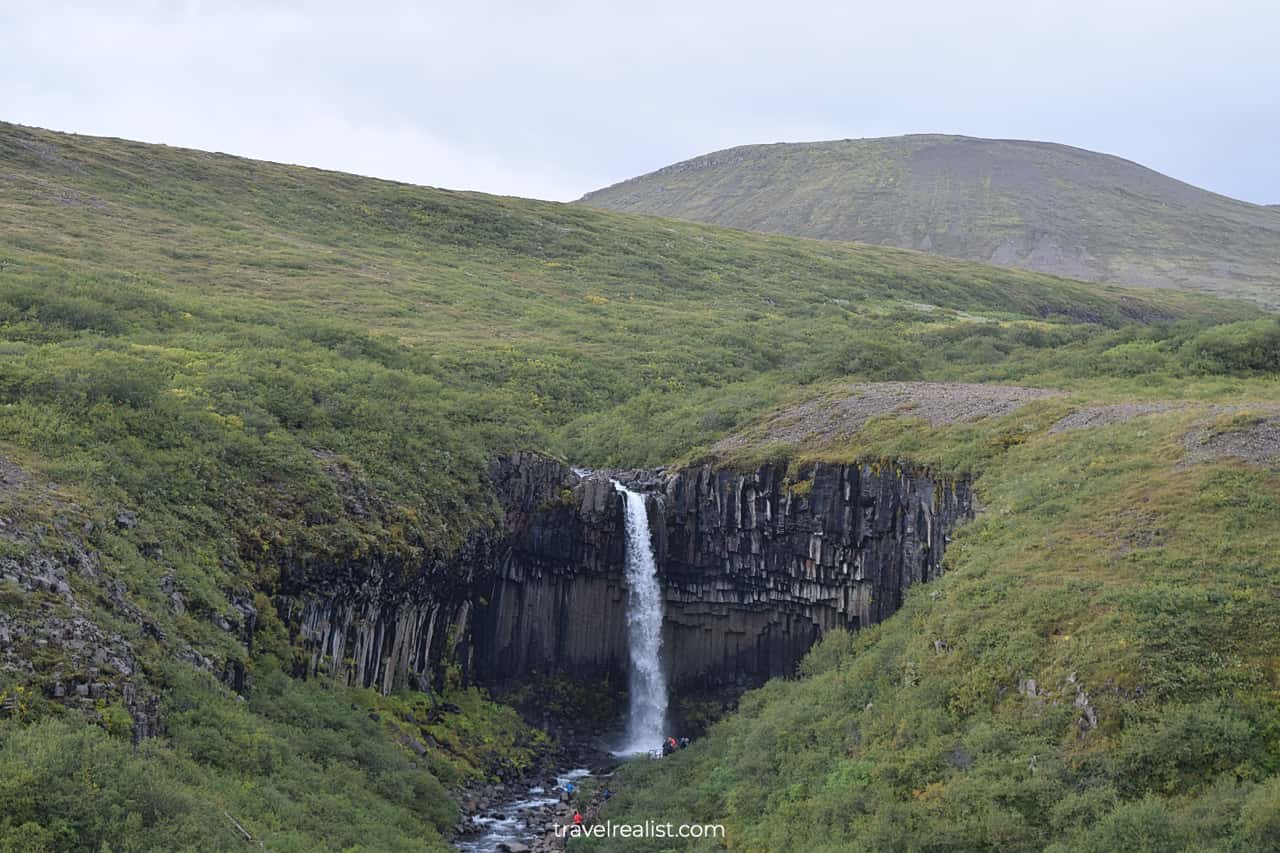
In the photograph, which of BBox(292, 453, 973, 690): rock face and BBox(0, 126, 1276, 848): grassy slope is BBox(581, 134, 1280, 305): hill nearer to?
BBox(0, 126, 1276, 848): grassy slope

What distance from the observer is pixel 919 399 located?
149 feet

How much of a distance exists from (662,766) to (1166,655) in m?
16.2

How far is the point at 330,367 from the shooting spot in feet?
160

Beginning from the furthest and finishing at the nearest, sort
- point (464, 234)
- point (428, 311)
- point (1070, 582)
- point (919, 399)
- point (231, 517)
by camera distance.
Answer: point (464, 234) → point (428, 311) → point (919, 399) → point (231, 517) → point (1070, 582)

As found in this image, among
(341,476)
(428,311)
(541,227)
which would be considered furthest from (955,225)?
(341,476)

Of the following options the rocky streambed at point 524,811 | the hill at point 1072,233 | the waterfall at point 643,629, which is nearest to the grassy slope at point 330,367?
the rocky streambed at point 524,811

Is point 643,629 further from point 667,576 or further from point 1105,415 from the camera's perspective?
point 1105,415

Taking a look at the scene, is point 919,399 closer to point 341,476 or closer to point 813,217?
point 341,476

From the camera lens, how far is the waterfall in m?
42.3

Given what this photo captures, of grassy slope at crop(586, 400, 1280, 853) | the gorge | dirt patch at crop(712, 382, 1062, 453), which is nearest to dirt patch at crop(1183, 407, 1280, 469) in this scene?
grassy slope at crop(586, 400, 1280, 853)

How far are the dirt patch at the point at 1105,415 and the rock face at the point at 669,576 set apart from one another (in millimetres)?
4727

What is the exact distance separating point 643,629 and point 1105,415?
1817 centimetres

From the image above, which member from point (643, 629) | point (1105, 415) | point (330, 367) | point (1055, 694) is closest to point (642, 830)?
point (1055, 694)

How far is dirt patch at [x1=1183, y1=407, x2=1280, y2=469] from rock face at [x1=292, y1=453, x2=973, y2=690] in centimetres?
679
